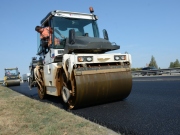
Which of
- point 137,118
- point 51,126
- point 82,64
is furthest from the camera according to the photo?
point 82,64

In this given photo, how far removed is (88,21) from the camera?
7.30m

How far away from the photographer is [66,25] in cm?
689

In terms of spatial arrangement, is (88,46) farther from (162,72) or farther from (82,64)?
(162,72)

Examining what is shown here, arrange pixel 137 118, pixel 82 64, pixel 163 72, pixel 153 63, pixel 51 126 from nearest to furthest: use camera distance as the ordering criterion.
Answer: pixel 51 126, pixel 137 118, pixel 82 64, pixel 163 72, pixel 153 63

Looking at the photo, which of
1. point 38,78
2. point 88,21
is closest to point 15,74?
point 38,78

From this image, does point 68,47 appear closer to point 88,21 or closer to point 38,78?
point 88,21

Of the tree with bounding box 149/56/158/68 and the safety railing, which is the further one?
the tree with bounding box 149/56/158/68

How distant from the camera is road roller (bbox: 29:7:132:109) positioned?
538cm

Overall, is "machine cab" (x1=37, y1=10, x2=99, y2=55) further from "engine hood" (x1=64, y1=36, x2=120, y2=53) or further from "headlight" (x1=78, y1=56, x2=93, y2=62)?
"headlight" (x1=78, y1=56, x2=93, y2=62)

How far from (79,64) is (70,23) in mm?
2042

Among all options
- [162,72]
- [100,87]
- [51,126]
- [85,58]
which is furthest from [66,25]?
[162,72]

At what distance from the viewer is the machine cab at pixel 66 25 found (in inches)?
264

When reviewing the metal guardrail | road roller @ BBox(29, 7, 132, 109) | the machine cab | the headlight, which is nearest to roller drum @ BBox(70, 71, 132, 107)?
road roller @ BBox(29, 7, 132, 109)

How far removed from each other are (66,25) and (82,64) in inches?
78.8
